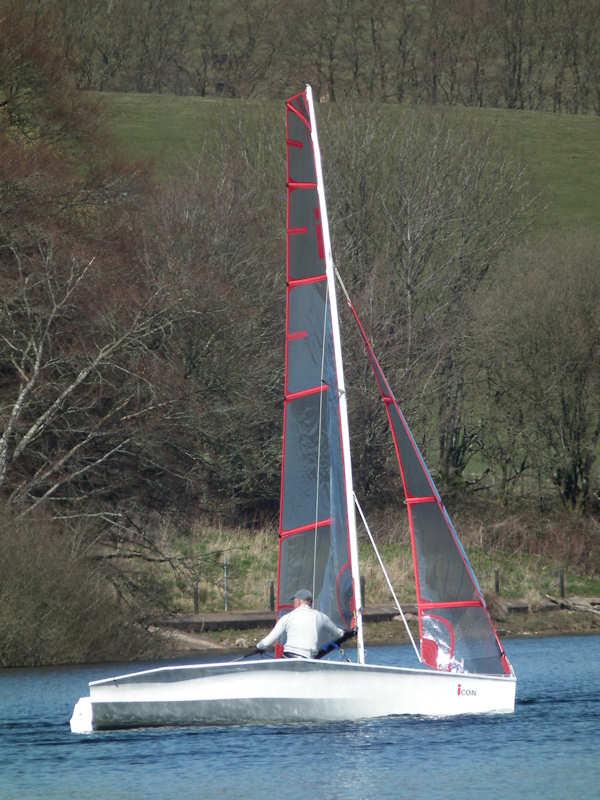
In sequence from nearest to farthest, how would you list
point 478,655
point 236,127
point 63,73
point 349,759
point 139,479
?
point 349,759 → point 478,655 → point 139,479 → point 63,73 → point 236,127

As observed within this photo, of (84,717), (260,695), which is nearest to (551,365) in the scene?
(260,695)

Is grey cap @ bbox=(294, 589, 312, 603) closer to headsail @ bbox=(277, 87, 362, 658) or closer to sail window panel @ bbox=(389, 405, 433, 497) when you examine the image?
headsail @ bbox=(277, 87, 362, 658)

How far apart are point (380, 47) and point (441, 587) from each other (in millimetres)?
57418

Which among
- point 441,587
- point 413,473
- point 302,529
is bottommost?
point 441,587

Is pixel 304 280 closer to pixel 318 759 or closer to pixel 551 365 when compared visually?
pixel 318 759

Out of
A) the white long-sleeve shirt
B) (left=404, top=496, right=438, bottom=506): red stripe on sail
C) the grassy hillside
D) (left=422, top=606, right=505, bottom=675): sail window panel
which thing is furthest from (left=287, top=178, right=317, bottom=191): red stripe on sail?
the grassy hillside

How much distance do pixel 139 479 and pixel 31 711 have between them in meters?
14.4

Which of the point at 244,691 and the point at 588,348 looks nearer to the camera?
the point at 244,691

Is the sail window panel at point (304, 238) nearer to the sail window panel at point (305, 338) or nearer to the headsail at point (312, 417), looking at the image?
the headsail at point (312, 417)

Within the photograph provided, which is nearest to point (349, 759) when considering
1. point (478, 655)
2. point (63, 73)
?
point (478, 655)

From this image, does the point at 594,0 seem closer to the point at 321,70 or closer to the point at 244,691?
the point at 321,70

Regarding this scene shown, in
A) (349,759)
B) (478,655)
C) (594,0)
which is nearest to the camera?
(349,759)

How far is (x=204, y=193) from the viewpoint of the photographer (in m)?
42.4

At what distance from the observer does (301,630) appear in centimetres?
1727
